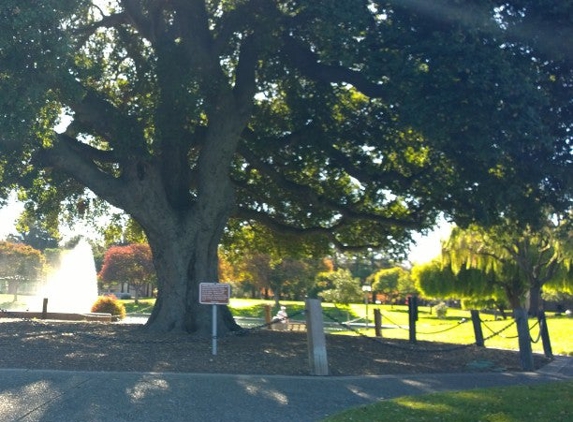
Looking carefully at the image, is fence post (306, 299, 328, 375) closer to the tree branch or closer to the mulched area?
the mulched area

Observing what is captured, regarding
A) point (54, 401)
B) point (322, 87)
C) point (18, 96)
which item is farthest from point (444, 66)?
point (54, 401)

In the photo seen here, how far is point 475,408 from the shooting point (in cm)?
1049

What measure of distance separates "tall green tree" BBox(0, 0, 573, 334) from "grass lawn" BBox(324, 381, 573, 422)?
4.37 meters

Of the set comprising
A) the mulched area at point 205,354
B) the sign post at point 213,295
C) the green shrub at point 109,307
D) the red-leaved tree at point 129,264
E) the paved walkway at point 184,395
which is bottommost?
the paved walkway at point 184,395

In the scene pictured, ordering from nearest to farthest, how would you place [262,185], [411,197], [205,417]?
[205,417] → [411,197] → [262,185]

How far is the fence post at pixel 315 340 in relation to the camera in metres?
13.2

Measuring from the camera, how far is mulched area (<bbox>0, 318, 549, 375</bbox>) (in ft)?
43.4

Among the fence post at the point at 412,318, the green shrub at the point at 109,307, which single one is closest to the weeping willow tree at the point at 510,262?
the fence post at the point at 412,318

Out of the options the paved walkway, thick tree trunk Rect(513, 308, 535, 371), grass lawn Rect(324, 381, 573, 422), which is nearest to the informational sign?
the paved walkway

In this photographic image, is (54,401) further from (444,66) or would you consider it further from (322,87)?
(322,87)

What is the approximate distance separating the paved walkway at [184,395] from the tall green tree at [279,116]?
466 centimetres

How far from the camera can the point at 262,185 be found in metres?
22.9

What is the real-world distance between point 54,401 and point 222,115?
30.5 ft

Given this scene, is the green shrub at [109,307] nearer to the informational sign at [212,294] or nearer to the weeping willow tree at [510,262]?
the weeping willow tree at [510,262]
